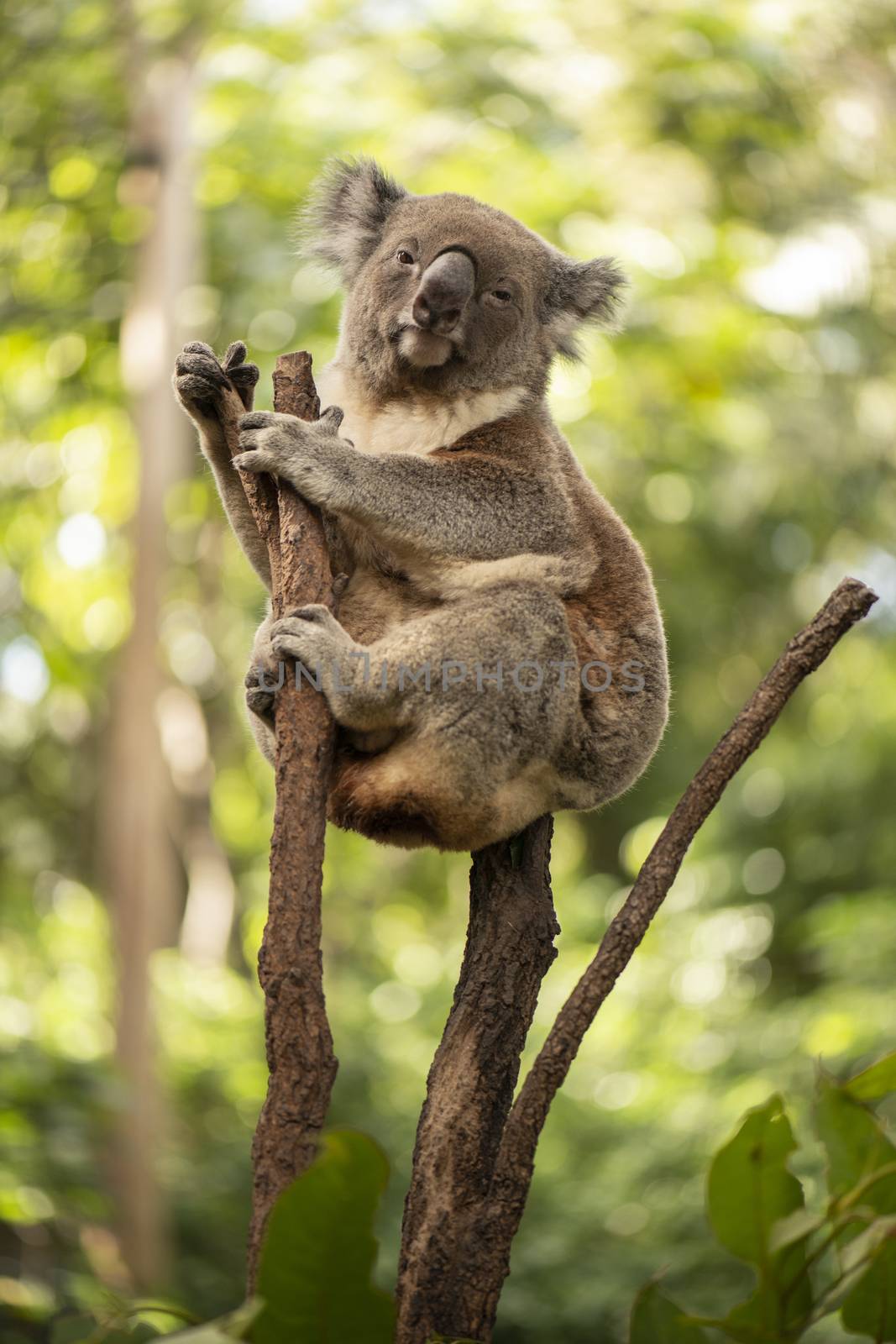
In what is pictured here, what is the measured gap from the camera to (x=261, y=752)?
128 inches

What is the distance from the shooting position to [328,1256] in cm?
162

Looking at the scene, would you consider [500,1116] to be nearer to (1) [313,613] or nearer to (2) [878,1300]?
(2) [878,1300]

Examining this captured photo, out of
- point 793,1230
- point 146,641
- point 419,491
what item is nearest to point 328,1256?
point 793,1230

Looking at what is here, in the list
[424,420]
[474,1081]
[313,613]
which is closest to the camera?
[474,1081]

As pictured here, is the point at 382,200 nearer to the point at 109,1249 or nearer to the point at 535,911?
the point at 535,911

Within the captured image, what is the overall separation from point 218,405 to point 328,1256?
1936 mm

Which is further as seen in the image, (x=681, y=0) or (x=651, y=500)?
(x=651, y=500)

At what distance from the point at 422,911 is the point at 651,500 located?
17.5 ft

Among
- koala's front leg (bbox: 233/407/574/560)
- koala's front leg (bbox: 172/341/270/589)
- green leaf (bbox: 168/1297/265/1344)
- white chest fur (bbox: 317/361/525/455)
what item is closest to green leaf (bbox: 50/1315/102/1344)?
green leaf (bbox: 168/1297/265/1344)

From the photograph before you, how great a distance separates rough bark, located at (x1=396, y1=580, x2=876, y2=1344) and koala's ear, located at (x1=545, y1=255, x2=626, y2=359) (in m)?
1.48

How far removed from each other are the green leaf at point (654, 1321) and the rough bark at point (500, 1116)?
342mm

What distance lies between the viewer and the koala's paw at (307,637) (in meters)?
2.58

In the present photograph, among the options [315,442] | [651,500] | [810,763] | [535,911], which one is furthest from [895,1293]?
[651,500]

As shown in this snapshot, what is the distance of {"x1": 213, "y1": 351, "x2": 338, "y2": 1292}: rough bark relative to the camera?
2006mm
